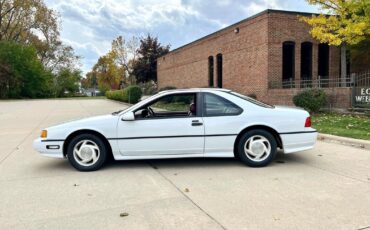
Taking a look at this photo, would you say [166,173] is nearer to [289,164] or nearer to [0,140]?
[289,164]

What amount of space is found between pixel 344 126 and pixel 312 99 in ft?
11.1

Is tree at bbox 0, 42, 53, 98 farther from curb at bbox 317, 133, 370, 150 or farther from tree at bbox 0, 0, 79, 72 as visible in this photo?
curb at bbox 317, 133, 370, 150

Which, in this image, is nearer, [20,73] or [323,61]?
[323,61]

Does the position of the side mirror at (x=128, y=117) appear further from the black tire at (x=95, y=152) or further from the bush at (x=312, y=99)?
the bush at (x=312, y=99)

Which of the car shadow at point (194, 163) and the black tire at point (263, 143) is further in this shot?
the car shadow at point (194, 163)

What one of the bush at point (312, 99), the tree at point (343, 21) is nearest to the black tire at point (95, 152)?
the bush at point (312, 99)

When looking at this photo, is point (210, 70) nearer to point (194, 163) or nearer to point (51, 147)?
point (194, 163)

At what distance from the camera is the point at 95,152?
5.67 metres

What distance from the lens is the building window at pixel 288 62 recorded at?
1753cm

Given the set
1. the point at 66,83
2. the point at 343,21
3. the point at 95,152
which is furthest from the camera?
the point at 66,83

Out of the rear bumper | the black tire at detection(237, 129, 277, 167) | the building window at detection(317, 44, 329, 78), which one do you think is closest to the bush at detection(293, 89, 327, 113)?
the building window at detection(317, 44, 329, 78)

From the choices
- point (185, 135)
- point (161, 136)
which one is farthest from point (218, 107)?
point (161, 136)

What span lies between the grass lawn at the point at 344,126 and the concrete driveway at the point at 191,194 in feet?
6.48

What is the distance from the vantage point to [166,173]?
18.0 ft
